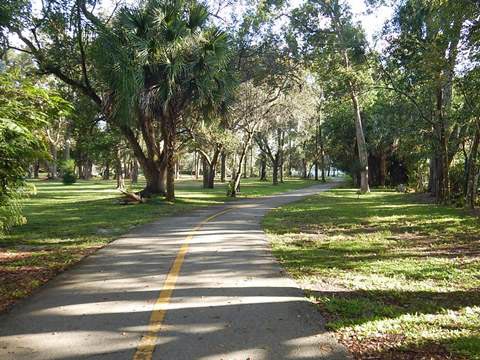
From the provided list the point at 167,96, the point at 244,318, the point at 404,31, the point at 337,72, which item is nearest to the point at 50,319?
the point at 244,318

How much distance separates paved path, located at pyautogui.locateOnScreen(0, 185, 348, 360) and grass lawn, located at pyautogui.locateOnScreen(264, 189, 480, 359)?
434 millimetres

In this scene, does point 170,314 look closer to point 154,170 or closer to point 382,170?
point 154,170

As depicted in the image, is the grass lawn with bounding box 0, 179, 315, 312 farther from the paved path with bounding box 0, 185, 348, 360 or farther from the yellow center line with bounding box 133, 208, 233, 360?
the yellow center line with bounding box 133, 208, 233, 360

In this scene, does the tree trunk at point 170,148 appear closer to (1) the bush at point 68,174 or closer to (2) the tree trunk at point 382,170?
(1) the bush at point 68,174

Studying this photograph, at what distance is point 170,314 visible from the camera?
17.6ft

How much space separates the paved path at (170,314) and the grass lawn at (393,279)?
43 centimetres

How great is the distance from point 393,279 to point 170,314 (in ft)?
13.4

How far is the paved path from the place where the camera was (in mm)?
4340

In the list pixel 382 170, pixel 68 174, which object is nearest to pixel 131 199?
pixel 68 174

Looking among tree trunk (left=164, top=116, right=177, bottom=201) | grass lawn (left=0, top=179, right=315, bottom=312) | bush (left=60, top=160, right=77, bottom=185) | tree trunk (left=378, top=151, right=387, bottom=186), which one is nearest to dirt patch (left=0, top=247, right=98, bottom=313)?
grass lawn (left=0, top=179, right=315, bottom=312)

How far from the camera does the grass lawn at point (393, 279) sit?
15.3 feet

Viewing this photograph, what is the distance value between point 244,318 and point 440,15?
35.1 ft

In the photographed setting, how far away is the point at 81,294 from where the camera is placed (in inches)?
249

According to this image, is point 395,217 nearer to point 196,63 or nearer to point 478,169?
point 478,169
